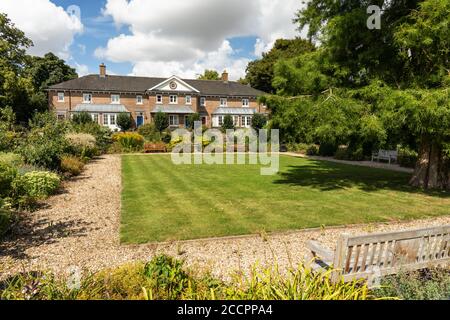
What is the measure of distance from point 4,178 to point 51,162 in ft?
19.4

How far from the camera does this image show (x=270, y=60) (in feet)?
187

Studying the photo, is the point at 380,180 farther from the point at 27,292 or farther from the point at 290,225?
the point at 27,292

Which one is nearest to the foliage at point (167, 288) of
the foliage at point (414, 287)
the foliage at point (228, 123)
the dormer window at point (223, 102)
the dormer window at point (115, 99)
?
the foliage at point (414, 287)

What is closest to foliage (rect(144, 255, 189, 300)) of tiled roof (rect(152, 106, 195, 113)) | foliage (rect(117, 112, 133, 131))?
foliage (rect(117, 112, 133, 131))

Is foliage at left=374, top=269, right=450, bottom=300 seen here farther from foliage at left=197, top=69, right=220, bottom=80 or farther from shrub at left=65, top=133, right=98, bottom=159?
foliage at left=197, top=69, right=220, bottom=80

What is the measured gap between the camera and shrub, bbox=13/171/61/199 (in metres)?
9.62

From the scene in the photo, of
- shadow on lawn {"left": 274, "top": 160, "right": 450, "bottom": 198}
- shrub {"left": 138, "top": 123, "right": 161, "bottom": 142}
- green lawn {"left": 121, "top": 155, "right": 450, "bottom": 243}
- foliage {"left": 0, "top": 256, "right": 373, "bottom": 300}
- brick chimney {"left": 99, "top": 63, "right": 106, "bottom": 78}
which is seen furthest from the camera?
brick chimney {"left": 99, "top": 63, "right": 106, "bottom": 78}

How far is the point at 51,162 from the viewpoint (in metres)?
13.6

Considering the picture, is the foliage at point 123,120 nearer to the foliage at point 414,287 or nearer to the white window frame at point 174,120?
the white window frame at point 174,120

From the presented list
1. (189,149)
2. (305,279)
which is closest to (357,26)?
(305,279)

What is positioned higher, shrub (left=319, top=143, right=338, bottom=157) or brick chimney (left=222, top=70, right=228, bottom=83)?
brick chimney (left=222, top=70, right=228, bottom=83)

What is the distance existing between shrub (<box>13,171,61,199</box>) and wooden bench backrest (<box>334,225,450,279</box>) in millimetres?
9595

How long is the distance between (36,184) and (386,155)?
22317 mm
